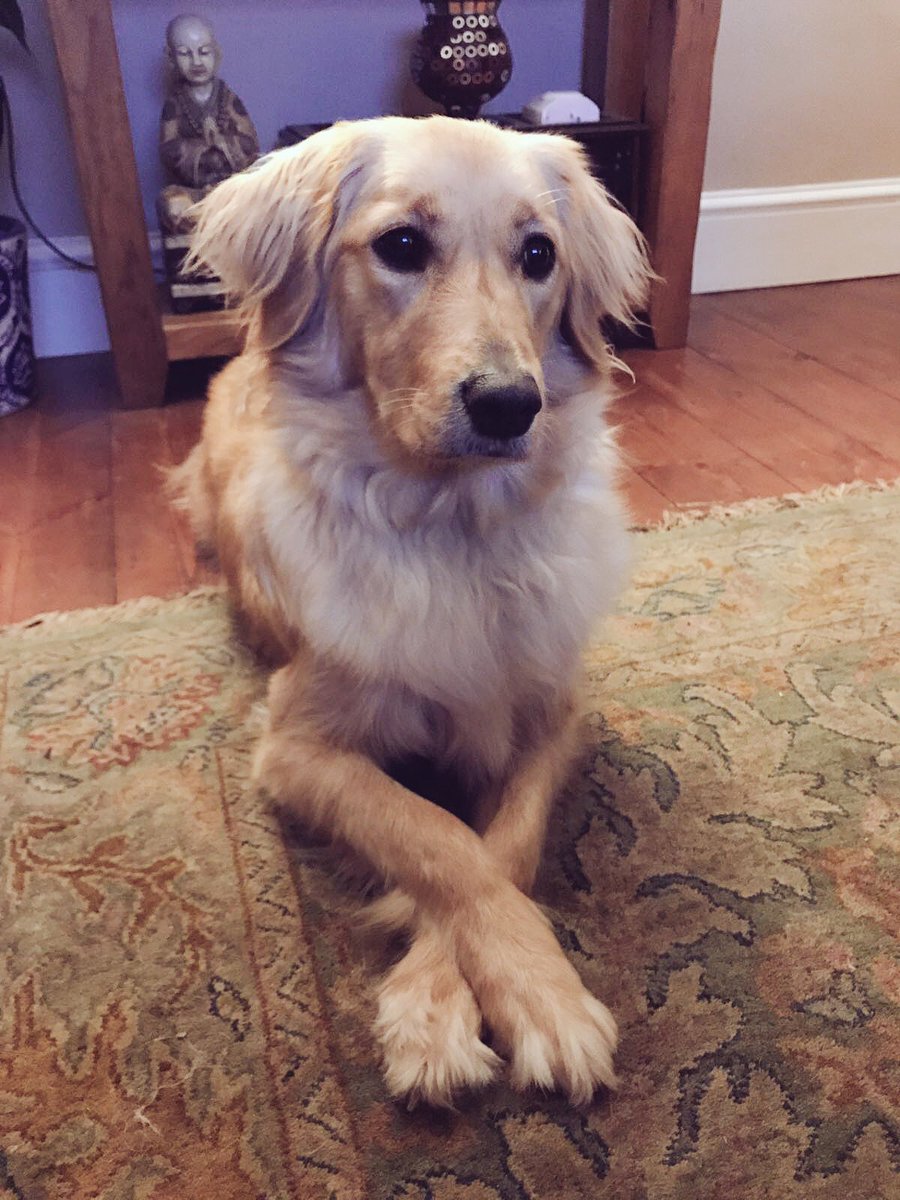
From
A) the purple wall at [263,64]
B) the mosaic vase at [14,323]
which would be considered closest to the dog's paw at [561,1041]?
the mosaic vase at [14,323]

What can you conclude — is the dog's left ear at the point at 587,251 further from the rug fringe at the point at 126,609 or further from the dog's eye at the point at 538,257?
the rug fringe at the point at 126,609

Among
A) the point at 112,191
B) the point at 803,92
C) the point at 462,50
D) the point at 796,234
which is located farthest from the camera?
the point at 796,234

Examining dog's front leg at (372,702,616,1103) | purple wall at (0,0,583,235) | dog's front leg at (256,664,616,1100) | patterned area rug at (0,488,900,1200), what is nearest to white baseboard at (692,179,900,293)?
purple wall at (0,0,583,235)

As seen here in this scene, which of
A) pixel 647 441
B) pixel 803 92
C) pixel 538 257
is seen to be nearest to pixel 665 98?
pixel 803 92

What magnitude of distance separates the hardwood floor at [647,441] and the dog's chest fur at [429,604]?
780mm

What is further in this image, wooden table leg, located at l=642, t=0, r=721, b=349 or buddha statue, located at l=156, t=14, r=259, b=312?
wooden table leg, located at l=642, t=0, r=721, b=349

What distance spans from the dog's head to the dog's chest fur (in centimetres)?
12

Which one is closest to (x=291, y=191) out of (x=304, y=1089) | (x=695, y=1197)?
(x=304, y=1089)

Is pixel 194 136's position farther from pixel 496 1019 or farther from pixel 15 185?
pixel 496 1019

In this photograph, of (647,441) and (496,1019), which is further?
(647,441)

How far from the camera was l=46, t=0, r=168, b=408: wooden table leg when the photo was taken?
7.82 feet

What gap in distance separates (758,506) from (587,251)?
3.05 feet

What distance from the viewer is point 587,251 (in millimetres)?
1412

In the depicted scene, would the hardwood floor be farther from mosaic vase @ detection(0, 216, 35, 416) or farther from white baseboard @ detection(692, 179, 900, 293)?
white baseboard @ detection(692, 179, 900, 293)
